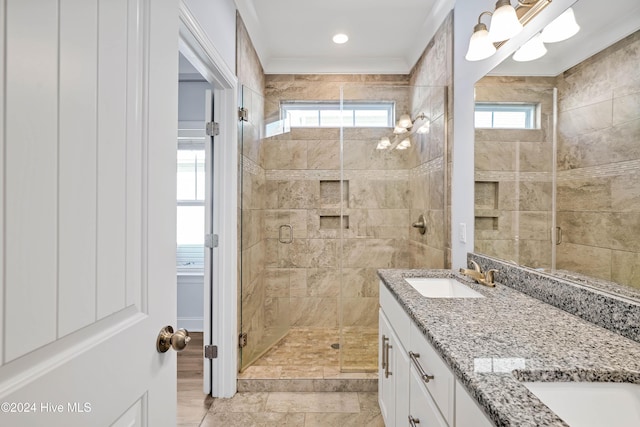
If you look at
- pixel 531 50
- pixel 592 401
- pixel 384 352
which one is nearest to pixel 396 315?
pixel 384 352

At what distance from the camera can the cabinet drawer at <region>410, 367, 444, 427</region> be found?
36.7 inches

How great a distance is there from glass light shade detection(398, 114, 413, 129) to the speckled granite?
1648mm

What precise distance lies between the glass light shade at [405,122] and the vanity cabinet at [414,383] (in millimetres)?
1603

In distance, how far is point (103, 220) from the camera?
22.9 inches

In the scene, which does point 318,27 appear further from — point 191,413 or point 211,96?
point 191,413

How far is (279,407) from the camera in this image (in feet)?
6.46

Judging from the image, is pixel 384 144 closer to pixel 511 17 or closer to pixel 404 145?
pixel 404 145

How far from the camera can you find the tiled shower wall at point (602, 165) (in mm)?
953

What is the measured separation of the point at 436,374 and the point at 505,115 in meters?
1.35

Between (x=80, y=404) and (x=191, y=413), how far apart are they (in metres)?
1.71

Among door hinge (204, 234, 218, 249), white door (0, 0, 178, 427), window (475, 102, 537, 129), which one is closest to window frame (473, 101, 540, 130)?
window (475, 102, 537, 129)

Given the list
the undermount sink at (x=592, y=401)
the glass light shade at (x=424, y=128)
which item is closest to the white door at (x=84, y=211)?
the undermount sink at (x=592, y=401)

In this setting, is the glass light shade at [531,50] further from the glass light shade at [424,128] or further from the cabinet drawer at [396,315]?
the cabinet drawer at [396,315]

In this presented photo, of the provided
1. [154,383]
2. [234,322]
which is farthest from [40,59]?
[234,322]
